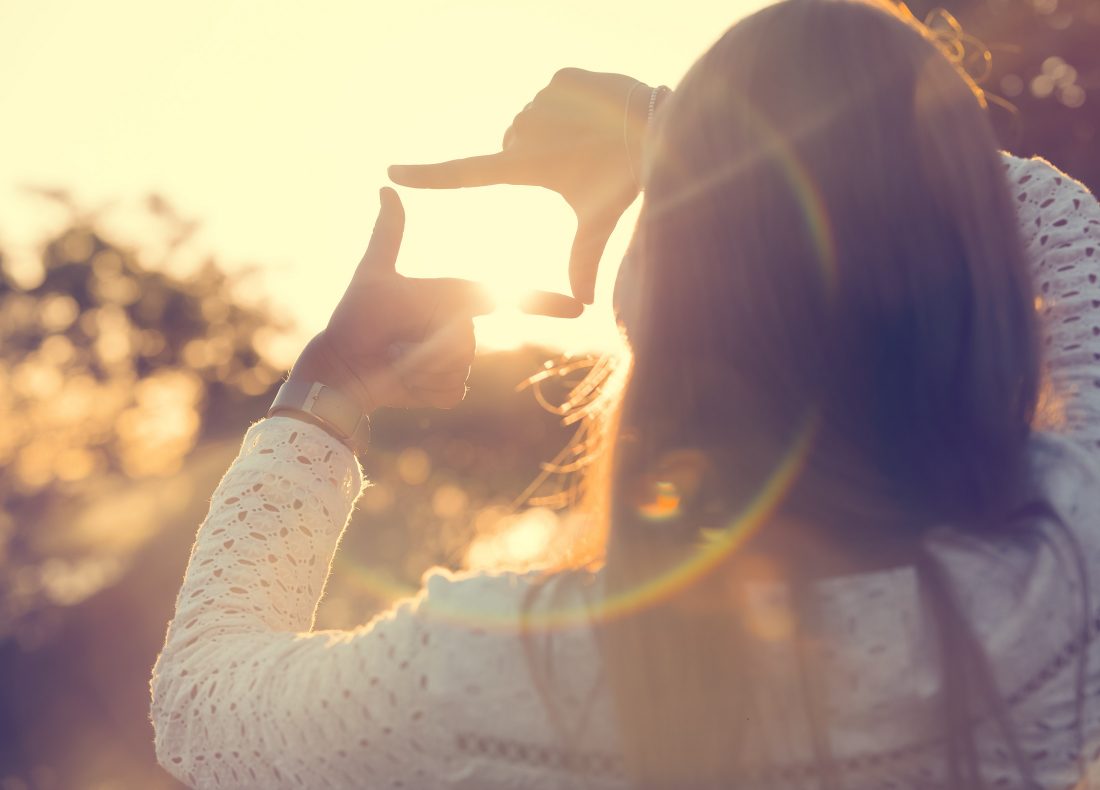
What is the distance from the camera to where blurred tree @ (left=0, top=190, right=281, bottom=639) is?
92.6 ft

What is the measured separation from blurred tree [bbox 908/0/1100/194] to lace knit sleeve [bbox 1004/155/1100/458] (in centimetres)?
834

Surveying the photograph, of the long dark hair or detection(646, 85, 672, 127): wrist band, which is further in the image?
detection(646, 85, 672, 127): wrist band

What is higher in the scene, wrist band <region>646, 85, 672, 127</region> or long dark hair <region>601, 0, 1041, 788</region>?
wrist band <region>646, 85, 672, 127</region>

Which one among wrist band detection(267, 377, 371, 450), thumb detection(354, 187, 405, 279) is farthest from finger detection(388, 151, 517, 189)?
wrist band detection(267, 377, 371, 450)

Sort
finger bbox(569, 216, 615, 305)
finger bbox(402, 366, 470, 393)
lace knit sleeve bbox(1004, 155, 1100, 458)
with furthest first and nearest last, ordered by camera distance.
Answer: finger bbox(569, 216, 615, 305)
finger bbox(402, 366, 470, 393)
lace knit sleeve bbox(1004, 155, 1100, 458)

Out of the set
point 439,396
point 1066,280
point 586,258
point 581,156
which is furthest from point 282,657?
point 1066,280

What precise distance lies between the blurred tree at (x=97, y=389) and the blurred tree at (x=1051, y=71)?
2406 centimetres

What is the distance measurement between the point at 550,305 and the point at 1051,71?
31.2ft

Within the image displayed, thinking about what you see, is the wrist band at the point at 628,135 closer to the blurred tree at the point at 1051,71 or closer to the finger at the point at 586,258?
the finger at the point at 586,258

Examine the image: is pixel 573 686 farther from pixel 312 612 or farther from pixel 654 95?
pixel 654 95

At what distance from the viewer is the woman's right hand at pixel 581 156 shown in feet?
6.49

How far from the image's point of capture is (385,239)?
1.81m

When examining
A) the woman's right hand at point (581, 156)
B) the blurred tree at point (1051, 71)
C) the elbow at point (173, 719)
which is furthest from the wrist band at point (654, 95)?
the blurred tree at point (1051, 71)

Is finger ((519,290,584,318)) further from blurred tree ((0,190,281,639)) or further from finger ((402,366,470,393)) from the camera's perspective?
blurred tree ((0,190,281,639))
